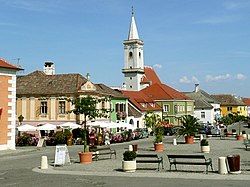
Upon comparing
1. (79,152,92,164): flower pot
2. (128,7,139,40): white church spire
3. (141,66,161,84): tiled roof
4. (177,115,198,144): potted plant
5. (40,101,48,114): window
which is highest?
(128,7,139,40): white church spire

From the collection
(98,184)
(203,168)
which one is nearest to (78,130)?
(203,168)

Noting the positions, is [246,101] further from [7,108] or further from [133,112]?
[7,108]

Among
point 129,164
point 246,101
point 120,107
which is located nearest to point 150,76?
point 120,107

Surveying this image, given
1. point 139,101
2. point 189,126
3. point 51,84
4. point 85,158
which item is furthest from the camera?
point 139,101

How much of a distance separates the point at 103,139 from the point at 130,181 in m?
26.6

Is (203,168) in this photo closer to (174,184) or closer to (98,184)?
(174,184)

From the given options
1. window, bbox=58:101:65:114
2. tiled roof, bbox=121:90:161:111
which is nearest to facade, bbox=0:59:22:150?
window, bbox=58:101:65:114

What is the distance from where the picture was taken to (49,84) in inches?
2083

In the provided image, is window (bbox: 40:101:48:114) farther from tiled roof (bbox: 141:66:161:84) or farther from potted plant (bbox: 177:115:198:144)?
tiled roof (bbox: 141:66:161:84)

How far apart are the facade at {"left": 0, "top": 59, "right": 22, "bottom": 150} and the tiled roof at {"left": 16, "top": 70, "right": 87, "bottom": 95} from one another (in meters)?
17.4

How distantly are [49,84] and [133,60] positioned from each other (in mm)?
54741

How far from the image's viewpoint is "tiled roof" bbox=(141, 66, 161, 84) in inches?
4116

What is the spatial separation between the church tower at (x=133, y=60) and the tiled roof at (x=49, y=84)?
1962 inches

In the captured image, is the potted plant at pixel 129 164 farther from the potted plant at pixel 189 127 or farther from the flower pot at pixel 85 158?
the potted plant at pixel 189 127
